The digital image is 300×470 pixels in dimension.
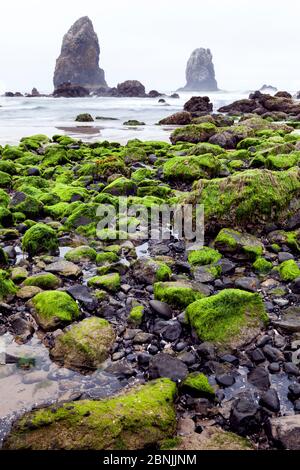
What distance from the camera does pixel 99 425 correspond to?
3.21 meters

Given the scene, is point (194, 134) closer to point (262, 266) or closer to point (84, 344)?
point (262, 266)

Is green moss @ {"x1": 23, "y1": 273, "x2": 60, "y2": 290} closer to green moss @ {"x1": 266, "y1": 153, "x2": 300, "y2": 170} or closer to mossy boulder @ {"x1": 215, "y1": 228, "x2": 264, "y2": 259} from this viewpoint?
mossy boulder @ {"x1": 215, "y1": 228, "x2": 264, "y2": 259}

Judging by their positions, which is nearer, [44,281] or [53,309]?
[53,309]

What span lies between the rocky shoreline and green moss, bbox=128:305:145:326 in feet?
0.05

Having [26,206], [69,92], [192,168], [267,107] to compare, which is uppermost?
[69,92]

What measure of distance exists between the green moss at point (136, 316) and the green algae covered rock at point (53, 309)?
641 millimetres

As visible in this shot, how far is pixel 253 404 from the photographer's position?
11.5 ft

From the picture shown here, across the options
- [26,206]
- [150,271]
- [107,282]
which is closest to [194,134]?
[26,206]

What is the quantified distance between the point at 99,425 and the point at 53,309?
1854 millimetres

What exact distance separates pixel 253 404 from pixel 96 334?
70.4 inches

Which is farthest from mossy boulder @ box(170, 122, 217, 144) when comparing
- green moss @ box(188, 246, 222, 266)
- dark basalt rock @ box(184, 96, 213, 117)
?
dark basalt rock @ box(184, 96, 213, 117)

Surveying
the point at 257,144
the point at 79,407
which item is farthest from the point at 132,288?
the point at 257,144

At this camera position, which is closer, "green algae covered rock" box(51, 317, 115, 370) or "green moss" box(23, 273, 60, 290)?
"green algae covered rock" box(51, 317, 115, 370)

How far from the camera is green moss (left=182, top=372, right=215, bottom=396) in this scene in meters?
3.66
